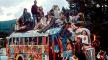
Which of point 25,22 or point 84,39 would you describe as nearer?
point 84,39

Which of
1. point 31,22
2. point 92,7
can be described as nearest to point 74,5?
point 92,7

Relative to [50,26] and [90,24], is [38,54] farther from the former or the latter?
[90,24]

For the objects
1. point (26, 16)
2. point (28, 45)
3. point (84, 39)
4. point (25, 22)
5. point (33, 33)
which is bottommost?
point (28, 45)

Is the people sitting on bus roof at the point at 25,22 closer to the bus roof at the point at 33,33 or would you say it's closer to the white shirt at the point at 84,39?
A: the bus roof at the point at 33,33

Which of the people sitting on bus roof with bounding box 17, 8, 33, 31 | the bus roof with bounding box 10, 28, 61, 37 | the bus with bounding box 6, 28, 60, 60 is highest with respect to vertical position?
the people sitting on bus roof with bounding box 17, 8, 33, 31

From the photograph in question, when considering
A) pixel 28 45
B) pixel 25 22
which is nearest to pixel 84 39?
pixel 28 45

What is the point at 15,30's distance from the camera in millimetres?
21359

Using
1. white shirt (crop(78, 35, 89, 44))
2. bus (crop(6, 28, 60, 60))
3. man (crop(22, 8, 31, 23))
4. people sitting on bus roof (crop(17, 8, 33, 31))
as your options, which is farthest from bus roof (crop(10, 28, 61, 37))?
Result: white shirt (crop(78, 35, 89, 44))

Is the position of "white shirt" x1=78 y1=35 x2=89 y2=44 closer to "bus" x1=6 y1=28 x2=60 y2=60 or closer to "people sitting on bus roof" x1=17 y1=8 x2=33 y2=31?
"bus" x1=6 y1=28 x2=60 y2=60

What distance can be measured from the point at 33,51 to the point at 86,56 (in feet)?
7.05

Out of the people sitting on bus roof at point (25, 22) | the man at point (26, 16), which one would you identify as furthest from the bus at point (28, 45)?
the man at point (26, 16)

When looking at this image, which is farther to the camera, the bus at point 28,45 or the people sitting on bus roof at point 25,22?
the people sitting on bus roof at point 25,22

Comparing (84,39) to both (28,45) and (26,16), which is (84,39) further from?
(26,16)

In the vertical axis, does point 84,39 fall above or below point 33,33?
below
